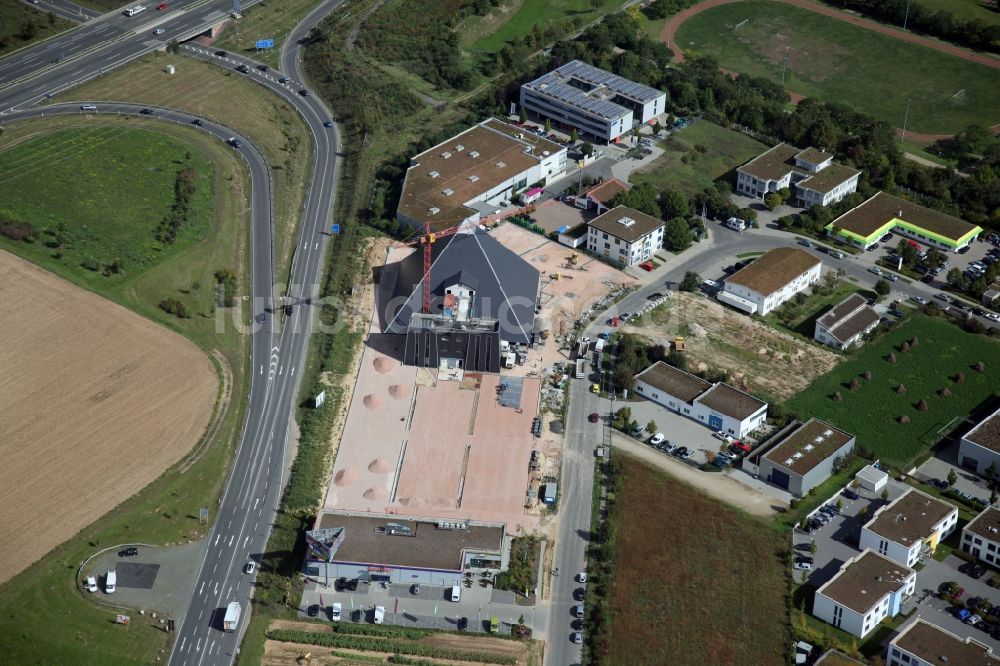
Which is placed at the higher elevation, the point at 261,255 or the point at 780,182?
the point at 780,182

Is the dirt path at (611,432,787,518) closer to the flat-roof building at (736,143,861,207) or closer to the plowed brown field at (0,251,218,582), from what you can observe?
the plowed brown field at (0,251,218,582)

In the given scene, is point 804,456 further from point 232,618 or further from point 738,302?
point 232,618

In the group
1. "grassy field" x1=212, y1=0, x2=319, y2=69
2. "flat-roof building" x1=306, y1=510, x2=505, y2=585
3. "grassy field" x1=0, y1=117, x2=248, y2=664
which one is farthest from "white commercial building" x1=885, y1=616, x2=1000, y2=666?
"grassy field" x1=212, y1=0, x2=319, y2=69

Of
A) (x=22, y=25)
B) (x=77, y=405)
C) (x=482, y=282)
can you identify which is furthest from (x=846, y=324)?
(x=22, y=25)

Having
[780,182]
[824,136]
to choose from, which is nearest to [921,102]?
[824,136]

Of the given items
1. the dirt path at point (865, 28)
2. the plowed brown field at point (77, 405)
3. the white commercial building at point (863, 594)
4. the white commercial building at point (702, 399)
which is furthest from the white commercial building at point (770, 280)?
the plowed brown field at point (77, 405)

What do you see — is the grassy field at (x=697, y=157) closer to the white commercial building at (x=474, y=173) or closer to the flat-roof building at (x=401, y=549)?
the white commercial building at (x=474, y=173)

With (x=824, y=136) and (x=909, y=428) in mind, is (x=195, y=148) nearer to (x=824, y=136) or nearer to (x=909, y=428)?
(x=824, y=136)
